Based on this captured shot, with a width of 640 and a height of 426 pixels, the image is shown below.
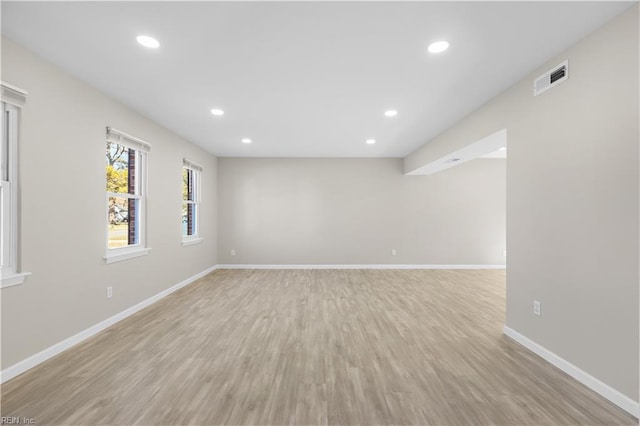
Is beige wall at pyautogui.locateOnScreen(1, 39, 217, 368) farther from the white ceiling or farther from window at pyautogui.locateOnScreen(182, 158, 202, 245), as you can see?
window at pyautogui.locateOnScreen(182, 158, 202, 245)

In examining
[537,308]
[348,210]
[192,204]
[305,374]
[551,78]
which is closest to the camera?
[305,374]

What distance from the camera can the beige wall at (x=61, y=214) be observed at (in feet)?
7.68

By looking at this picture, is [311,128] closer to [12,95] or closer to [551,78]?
[551,78]

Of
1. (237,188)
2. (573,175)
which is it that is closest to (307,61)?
(573,175)

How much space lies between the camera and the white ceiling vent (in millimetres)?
2348

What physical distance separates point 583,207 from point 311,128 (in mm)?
3459

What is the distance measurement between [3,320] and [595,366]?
439 cm

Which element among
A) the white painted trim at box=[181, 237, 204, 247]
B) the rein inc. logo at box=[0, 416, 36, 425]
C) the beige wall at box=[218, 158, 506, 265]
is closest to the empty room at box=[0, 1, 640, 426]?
the rein inc. logo at box=[0, 416, 36, 425]

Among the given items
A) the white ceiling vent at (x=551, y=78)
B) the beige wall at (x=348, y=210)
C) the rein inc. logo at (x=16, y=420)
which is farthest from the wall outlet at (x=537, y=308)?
the beige wall at (x=348, y=210)

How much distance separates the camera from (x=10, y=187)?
229cm

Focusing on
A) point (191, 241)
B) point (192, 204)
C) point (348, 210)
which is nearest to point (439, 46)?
point (348, 210)

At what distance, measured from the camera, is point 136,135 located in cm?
383

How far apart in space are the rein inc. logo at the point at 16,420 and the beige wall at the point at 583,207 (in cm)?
379

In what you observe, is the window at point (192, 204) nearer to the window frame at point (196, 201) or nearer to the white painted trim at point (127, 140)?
the window frame at point (196, 201)
